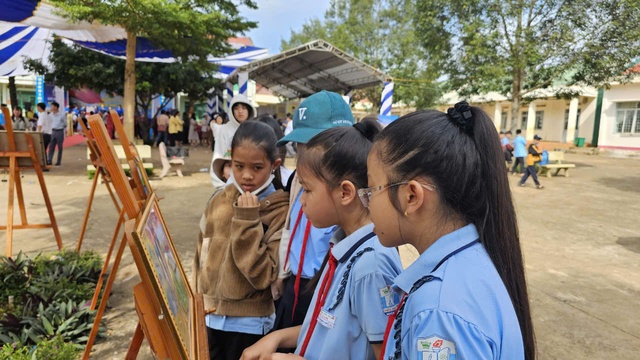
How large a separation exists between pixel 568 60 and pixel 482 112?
47.8ft

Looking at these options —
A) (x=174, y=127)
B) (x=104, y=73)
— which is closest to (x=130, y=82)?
(x=104, y=73)

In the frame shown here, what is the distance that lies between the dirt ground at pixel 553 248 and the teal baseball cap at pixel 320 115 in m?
1.26

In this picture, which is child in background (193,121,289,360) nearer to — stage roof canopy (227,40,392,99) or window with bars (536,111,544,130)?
stage roof canopy (227,40,392,99)

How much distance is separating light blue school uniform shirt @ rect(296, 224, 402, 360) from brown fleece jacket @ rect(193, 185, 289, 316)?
19.6 inches

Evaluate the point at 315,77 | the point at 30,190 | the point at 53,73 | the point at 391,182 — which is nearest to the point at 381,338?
the point at 391,182

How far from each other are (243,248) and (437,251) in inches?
36.2

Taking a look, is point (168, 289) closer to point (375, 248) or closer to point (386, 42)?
point (375, 248)

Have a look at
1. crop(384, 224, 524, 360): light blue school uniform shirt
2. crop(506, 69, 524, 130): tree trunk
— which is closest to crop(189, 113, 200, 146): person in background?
crop(506, 69, 524, 130): tree trunk

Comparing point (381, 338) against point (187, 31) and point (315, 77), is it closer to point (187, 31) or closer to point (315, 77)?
point (187, 31)

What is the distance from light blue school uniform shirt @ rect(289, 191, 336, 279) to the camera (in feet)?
5.45

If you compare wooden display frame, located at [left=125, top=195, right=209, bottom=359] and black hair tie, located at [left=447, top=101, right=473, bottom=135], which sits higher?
black hair tie, located at [left=447, top=101, right=473, bottom=135]

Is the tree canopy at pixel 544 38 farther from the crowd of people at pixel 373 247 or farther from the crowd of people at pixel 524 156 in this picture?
the crowd of people at pixel 373 247

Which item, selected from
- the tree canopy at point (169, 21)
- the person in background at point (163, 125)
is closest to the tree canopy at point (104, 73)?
the person in background at point (163, 125)

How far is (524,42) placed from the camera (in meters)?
12.6
